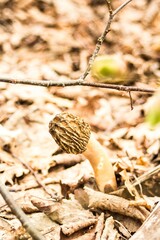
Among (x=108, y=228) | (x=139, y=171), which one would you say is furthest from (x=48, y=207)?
(x=139, y=171)

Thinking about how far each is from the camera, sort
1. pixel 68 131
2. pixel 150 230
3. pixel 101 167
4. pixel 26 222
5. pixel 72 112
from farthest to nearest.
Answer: pixel 72 112 < pixel 101 167 < pixel 68 131 < pixel 150 230 < pixel 26 222

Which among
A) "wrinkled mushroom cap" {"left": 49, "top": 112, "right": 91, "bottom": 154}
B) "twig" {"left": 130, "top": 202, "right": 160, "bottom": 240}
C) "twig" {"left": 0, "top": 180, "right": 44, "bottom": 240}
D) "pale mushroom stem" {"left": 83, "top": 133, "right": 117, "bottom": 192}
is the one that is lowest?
"twig" {"left": 130, "top": 202, "right": 160, "bottom": 240}

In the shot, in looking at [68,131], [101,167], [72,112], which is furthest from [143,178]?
[72,112]

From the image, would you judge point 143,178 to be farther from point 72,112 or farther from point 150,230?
point 72,112

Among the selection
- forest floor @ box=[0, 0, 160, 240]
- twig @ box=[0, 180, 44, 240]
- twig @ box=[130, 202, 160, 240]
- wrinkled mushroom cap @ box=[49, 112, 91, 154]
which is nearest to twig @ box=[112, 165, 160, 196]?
forest floor @ box=[0, 0, 160, 240]

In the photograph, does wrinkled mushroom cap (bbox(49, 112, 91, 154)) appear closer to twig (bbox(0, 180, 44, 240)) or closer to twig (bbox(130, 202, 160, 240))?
twig (bbox(130, 202, 160, 240))

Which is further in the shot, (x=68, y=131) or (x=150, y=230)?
(x=68, y=131)

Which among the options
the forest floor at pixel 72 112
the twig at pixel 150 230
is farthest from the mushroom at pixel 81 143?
the twig at pixel 150 230

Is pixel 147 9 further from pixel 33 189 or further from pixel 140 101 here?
pixel 33 189
